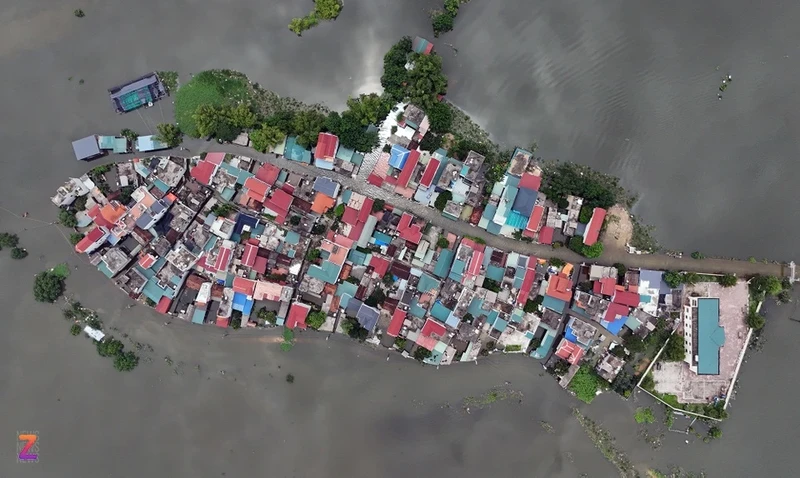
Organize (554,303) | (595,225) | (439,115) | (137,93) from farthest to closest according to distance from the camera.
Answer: (137,93) < (554,303) < (439,115) < (595,225)

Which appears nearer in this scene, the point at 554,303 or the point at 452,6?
the point at 554,303

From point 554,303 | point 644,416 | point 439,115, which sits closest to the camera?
point 439,115

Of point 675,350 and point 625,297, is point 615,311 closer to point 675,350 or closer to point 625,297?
point 625,297

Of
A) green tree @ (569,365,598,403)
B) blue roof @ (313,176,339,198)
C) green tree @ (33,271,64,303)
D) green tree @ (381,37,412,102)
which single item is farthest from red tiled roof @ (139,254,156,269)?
green tree @ (569,365,598,403)

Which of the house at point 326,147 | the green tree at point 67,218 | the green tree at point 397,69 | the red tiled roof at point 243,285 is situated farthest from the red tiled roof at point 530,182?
the green tree at point 67,218

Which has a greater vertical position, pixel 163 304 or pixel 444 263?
pixel 444 263

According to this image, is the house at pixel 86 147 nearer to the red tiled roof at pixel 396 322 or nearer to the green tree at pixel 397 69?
the green tree at pixel 397 69

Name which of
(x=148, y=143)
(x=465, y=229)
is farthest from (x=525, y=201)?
(x=148, y=143)

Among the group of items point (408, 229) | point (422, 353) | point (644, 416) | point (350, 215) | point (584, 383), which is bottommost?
point (422, 353)
